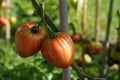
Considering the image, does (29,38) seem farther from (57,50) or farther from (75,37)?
(75,37)

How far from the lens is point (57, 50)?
4.05ft

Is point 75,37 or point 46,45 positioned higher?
point 46,45

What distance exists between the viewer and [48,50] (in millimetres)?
1230

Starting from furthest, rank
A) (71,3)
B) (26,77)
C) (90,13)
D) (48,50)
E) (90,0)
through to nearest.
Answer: (90,0) → (90,13) → (71,3) → (26,77) → (48,50)

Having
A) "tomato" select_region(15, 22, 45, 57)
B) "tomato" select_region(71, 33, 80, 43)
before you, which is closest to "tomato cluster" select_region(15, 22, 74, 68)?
"tomato" select_region(15, 22, 45, 57)

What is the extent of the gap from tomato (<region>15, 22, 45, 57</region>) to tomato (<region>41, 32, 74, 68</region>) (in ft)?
0.07

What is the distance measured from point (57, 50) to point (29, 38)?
0.10m

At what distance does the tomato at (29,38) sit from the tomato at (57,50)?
23 millimetres

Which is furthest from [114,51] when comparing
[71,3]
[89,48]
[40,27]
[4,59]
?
[40,27]

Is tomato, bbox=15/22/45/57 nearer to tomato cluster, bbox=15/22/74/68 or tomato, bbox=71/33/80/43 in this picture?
tomato cluster, bbox=15/22/74/68

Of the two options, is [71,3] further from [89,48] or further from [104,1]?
[104,1]

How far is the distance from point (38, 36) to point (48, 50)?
0.06 metres

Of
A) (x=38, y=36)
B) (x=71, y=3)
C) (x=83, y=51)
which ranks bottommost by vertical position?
(x=83, y=51)

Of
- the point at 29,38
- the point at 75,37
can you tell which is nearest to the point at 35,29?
the point at 29,38
